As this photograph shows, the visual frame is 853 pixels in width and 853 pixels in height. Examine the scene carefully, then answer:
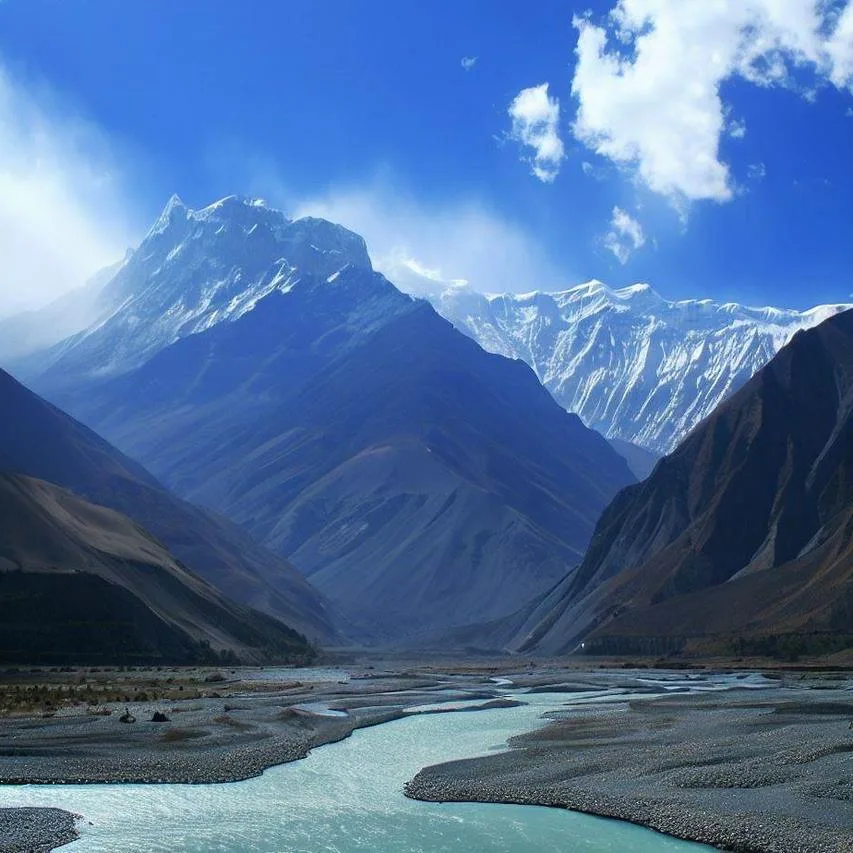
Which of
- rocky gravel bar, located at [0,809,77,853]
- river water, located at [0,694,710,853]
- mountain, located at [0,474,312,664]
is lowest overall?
river water, located at [0,694,710,853]

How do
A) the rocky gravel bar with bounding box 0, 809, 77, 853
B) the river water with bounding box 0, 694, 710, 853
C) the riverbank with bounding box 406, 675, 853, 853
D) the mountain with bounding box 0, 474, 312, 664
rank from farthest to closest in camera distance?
the mountain with bounding box 0, 474, 312, 664, the river water with bounding box 0, 694, 710, 853, the riverbank with bounding box 406, 675, 853, 853, the rocky gravel bar with bounding box 0, 809, 77, 853

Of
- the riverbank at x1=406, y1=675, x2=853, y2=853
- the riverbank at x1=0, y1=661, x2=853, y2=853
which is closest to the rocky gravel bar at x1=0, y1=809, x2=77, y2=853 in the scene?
the riverbank at x1=0, y1=661, x2=853, y2=853

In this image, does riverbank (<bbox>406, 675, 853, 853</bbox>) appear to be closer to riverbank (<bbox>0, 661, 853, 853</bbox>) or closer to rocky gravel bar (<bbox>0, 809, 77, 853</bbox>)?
riverbank (<bbox>0, 661, 853, 853</bbox>)

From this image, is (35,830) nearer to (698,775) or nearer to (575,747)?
(698,775)

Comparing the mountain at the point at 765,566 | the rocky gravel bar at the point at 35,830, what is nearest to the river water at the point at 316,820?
→ the rocky gravel bar at the point at 35,830

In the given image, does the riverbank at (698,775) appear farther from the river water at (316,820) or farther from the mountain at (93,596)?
the mountain at (93,596)

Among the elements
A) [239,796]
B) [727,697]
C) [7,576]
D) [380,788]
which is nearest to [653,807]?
[380,788]

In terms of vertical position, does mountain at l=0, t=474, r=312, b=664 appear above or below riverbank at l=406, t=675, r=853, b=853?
above
